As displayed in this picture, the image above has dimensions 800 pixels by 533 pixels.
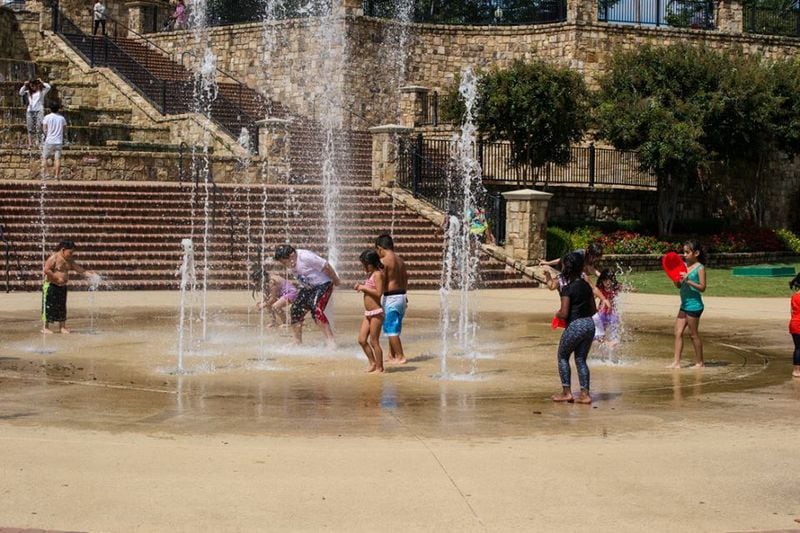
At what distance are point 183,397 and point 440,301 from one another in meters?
10.9

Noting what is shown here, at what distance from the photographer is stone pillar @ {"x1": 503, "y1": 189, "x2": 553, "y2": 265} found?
27.1 metres

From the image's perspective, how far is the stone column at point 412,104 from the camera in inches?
1554

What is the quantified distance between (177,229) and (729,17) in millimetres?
23975

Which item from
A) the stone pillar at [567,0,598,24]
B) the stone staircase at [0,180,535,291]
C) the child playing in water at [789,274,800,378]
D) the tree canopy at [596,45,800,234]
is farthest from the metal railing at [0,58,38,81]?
the child playing in water at [789,274,800,378]

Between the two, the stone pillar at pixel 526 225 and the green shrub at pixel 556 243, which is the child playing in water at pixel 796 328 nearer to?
the stone pillar at pixel 526 225

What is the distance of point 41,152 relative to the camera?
3019 centimetres

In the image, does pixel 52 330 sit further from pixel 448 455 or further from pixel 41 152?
pixel 41 152

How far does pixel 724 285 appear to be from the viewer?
27.2m

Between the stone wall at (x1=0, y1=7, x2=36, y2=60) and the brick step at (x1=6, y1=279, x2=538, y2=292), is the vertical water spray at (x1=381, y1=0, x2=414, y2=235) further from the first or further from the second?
the brick step at (x1=6, y1=279, x2=538, y2=292)

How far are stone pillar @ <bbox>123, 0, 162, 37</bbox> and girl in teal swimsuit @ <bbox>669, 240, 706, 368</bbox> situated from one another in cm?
3653

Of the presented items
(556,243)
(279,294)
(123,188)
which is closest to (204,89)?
(123,188)

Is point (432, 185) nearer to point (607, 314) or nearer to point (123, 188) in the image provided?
point (123, 188)

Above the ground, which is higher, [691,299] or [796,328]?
[691,299]

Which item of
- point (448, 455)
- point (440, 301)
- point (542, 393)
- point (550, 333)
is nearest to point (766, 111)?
point (440, 301)
